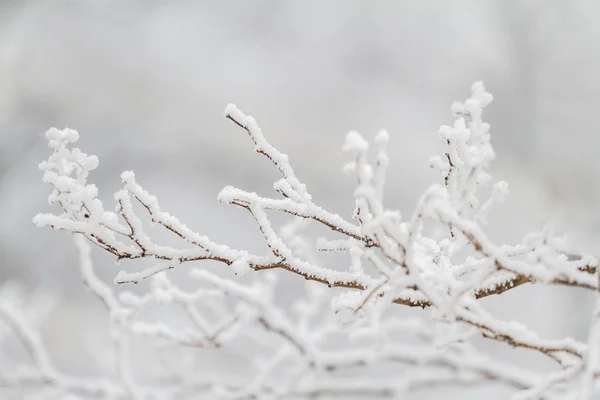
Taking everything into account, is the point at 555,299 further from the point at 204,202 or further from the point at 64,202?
the point at 64,202

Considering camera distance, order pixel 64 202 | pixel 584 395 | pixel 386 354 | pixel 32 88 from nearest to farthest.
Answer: pixel 584 395 → pixel 64 202 → pixel 386 354 → pixel 32 88

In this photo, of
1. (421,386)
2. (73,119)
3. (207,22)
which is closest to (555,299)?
(421,386)

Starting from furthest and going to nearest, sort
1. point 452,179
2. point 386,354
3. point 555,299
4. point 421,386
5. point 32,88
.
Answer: point 32,88, point 555,299, point 421,386, point 386,354, point 452,179

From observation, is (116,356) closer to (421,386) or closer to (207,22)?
(421,386)

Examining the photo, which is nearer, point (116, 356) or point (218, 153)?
point (116, 356)

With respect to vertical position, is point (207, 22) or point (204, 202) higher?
point (207, 22)

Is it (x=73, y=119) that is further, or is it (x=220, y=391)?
(x=73, y=119)

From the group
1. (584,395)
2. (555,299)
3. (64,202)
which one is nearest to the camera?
(584,395)

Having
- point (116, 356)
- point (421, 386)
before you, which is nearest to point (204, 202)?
point (116, 356)

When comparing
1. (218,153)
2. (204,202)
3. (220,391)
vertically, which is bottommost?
Answer: (220,391)
